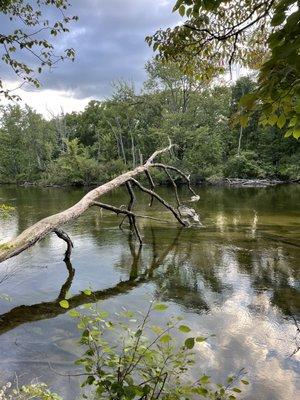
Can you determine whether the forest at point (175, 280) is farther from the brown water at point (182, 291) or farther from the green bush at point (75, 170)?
the green bush at point (75, 170)

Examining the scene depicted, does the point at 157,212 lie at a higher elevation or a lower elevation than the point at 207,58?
lower

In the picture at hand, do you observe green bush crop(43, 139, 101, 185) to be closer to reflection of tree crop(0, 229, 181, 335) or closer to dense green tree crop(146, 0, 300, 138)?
reflection of tree crop(0, 229, 181, 335)

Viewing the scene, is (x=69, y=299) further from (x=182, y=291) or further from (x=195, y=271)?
(x=195, y=271)

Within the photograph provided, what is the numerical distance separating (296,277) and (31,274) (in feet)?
20.4

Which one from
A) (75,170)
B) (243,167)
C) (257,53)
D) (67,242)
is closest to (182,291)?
(67,242)

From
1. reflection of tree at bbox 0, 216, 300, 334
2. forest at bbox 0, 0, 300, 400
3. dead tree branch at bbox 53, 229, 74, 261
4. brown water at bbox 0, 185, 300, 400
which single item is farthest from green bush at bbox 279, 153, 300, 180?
dead tree branch at bbox 53, 229, 74, 261

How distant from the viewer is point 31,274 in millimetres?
9266

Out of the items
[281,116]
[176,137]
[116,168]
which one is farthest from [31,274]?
[116,168]

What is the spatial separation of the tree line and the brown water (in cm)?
2389

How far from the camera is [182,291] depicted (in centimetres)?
798

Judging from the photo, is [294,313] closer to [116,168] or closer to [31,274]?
[31,274]

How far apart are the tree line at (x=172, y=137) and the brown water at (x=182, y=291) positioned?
23887 mm

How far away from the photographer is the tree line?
41.2m

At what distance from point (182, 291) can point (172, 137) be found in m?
34.8
